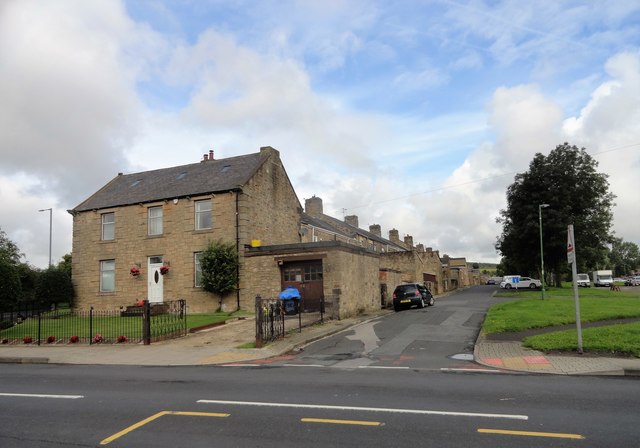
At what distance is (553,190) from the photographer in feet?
159

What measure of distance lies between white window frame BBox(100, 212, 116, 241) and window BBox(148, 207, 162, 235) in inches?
119

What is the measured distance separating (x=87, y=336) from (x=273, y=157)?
16132mm

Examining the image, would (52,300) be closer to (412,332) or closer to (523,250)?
(412,332)

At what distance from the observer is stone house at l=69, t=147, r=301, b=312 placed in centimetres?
2747

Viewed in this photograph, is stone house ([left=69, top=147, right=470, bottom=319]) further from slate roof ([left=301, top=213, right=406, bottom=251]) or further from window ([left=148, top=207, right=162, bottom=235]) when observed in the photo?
slate roof ([left=301, top=213, right=406, bottom=251])

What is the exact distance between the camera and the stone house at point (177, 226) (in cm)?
2747

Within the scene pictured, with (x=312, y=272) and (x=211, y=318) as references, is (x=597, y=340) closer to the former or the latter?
(x=312, y=272)

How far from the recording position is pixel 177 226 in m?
28.8

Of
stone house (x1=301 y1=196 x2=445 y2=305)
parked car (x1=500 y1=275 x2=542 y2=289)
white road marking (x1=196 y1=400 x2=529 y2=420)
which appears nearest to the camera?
white road marking (x1=196 y1=400 x2=529 y2=420)

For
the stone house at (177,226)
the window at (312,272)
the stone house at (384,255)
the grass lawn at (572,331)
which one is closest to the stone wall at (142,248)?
the stone house at (177,226)

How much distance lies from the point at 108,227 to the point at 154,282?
558cm

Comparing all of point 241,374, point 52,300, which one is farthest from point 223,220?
point 241,374

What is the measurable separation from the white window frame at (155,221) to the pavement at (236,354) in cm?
1112

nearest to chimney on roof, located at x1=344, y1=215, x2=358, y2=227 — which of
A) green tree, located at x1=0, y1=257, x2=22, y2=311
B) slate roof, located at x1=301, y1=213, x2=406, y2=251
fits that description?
slate roof, located at x1=301, y1=213, x2=406, y2=251
